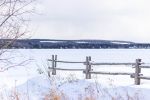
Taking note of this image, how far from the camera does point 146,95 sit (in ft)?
40.2

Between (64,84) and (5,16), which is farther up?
(5,16)

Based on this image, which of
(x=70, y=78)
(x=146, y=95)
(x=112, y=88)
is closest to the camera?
(x=146, y=95)

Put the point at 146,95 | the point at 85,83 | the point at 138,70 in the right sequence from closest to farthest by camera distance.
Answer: the point at 146,95 → the point at 138,70 → the point at 85,83

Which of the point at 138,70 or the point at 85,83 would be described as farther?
the point at 85,83

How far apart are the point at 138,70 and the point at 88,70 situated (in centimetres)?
346

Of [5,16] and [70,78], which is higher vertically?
[5,16]

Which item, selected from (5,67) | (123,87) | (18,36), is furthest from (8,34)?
(123,87)

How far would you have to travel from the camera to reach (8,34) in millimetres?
8500

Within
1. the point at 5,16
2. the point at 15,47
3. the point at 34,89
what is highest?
the point at 5,16

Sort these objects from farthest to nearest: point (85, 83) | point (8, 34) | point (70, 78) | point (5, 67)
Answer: point (70, 78) < point (85, 83) < point (5, 67) < point (8, 34)

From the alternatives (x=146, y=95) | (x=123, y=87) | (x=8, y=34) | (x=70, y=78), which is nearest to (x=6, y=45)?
(x=8, y=34)

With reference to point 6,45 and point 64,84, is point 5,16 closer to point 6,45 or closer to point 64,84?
point 6,45

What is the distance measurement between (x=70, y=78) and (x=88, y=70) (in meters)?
1.02

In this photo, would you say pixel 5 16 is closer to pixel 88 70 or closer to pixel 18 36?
pixel 18 36
